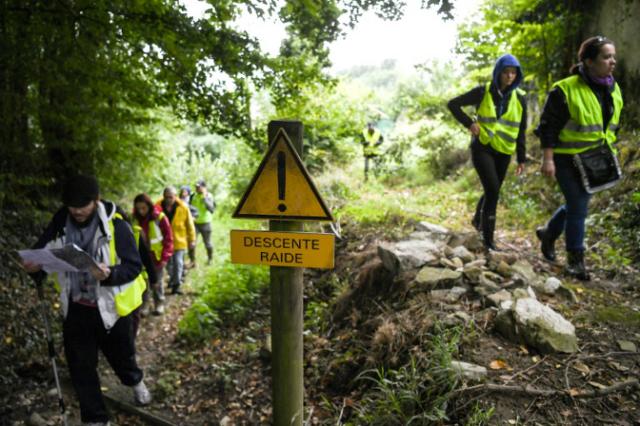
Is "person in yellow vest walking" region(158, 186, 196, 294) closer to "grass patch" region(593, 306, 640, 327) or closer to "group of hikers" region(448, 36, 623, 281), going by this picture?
"group of hikers" region(448, 36, 623, 281)

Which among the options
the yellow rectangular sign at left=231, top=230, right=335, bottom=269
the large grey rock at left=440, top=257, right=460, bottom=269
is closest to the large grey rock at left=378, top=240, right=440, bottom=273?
the large grey rock at left=440, top=257, right=460, bottom=269

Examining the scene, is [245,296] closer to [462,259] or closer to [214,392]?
[214,392]

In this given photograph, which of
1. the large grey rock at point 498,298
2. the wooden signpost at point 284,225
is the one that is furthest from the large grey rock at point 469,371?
the wooden signpost at point 284,225

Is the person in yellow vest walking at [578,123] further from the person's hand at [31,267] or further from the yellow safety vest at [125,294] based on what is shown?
the person's hand at [31,267]

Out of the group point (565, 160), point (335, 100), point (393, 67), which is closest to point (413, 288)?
point (565, 160)

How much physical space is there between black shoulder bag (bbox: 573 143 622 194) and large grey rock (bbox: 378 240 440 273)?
5.27 ft

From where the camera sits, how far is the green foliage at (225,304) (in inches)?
228

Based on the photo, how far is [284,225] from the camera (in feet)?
7.06

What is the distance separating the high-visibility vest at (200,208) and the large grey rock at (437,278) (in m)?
7.18

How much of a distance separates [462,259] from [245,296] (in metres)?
3.39

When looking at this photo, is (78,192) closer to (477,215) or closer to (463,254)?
(463,254)

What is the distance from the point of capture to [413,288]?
12.8 feet

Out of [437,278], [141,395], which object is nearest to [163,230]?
[141,395]

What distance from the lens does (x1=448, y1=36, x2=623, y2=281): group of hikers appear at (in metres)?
3.91
